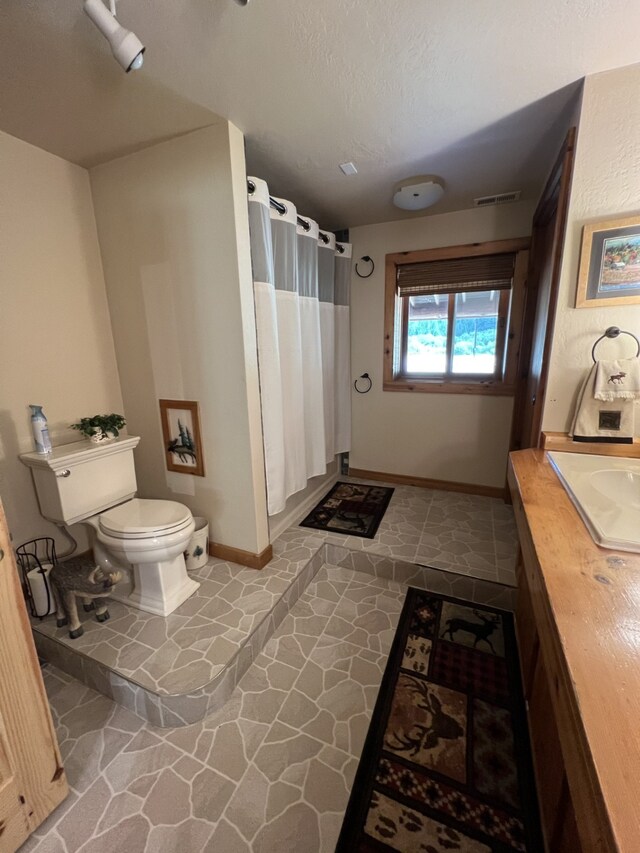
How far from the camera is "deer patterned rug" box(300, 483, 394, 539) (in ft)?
8.14

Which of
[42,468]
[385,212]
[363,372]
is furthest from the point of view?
[363,372]

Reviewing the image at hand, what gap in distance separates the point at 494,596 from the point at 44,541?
8.07 ft

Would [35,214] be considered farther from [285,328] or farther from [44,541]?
[44,541]

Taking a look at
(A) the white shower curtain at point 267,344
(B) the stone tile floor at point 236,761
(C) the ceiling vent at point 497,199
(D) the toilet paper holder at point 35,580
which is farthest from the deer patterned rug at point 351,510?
(C) the ceiling vent at point 497,199

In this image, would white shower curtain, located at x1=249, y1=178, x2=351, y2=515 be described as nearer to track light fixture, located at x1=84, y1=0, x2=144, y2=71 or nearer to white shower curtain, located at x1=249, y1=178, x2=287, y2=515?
white shower curtain, located at x1=249, y1=178, x2=287, y2=515

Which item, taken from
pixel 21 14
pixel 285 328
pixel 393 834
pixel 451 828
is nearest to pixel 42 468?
pixel 285 328

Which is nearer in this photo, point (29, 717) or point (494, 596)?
point (29, 717)

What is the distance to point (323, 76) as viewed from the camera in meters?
1.32

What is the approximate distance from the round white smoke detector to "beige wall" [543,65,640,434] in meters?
0.89

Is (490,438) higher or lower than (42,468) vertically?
lower

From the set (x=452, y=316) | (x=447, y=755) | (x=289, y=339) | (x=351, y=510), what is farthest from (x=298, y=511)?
(x=452, y=316)

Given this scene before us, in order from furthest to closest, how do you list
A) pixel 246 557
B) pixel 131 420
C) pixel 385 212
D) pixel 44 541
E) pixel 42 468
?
pixel 385 212, pixel 131 420, pixel 246 557, pixel 44 541, pixel 42 468

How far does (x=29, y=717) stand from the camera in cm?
102

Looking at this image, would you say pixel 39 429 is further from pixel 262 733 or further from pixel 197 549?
pixel 262 733
